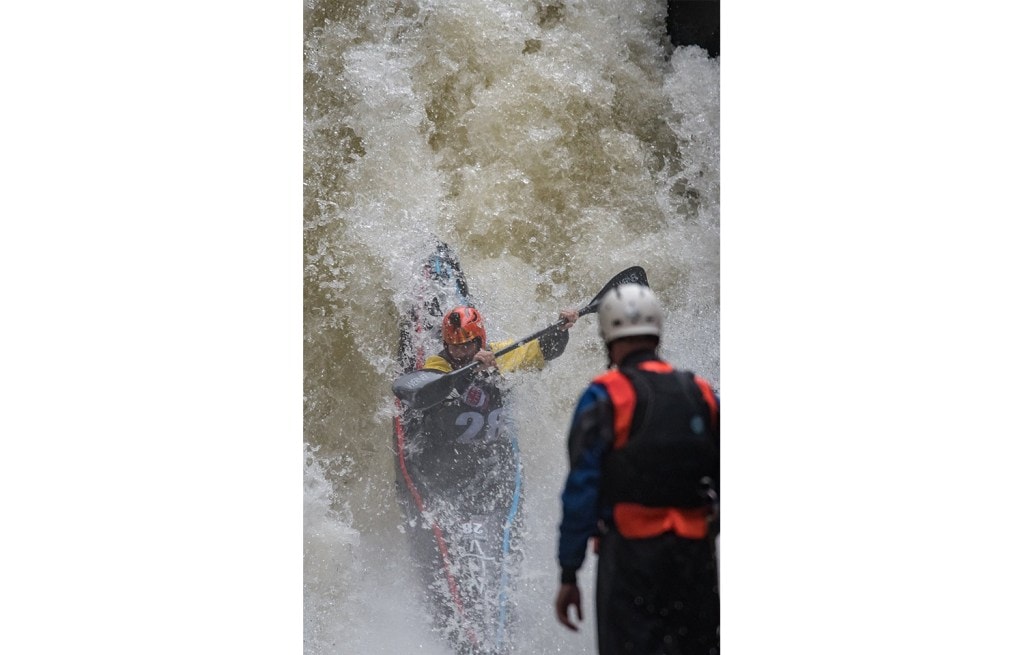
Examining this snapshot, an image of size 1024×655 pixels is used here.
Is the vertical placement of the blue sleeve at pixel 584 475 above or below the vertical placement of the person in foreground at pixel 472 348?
below

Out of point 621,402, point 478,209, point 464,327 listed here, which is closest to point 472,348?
point 464,327

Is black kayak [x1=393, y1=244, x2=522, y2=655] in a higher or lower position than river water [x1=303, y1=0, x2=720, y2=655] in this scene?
lower

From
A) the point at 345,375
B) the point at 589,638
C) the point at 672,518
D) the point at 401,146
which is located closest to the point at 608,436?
the point at 672,518

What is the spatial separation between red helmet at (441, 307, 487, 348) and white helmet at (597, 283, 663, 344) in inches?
13.6

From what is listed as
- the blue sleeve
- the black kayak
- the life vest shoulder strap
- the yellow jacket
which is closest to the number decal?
the black kayak

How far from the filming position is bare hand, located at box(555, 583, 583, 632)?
2.98 m

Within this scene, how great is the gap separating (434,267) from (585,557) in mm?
911

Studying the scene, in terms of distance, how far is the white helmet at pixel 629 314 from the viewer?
300 centimetres

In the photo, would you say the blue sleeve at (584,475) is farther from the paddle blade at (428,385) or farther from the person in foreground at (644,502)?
the paddle blade at (428,385)

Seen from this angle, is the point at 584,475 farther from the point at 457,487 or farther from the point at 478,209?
the point at 478,209

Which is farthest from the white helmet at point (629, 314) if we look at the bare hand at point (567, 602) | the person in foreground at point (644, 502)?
the bare hand at point (567, 602)

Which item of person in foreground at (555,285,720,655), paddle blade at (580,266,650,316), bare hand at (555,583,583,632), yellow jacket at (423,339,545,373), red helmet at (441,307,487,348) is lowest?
bare hand at (555,583,583,632)

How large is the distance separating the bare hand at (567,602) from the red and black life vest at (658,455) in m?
0.26

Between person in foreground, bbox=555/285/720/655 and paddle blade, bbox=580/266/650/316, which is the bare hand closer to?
person in foreground, bbox=555/285/720/655
